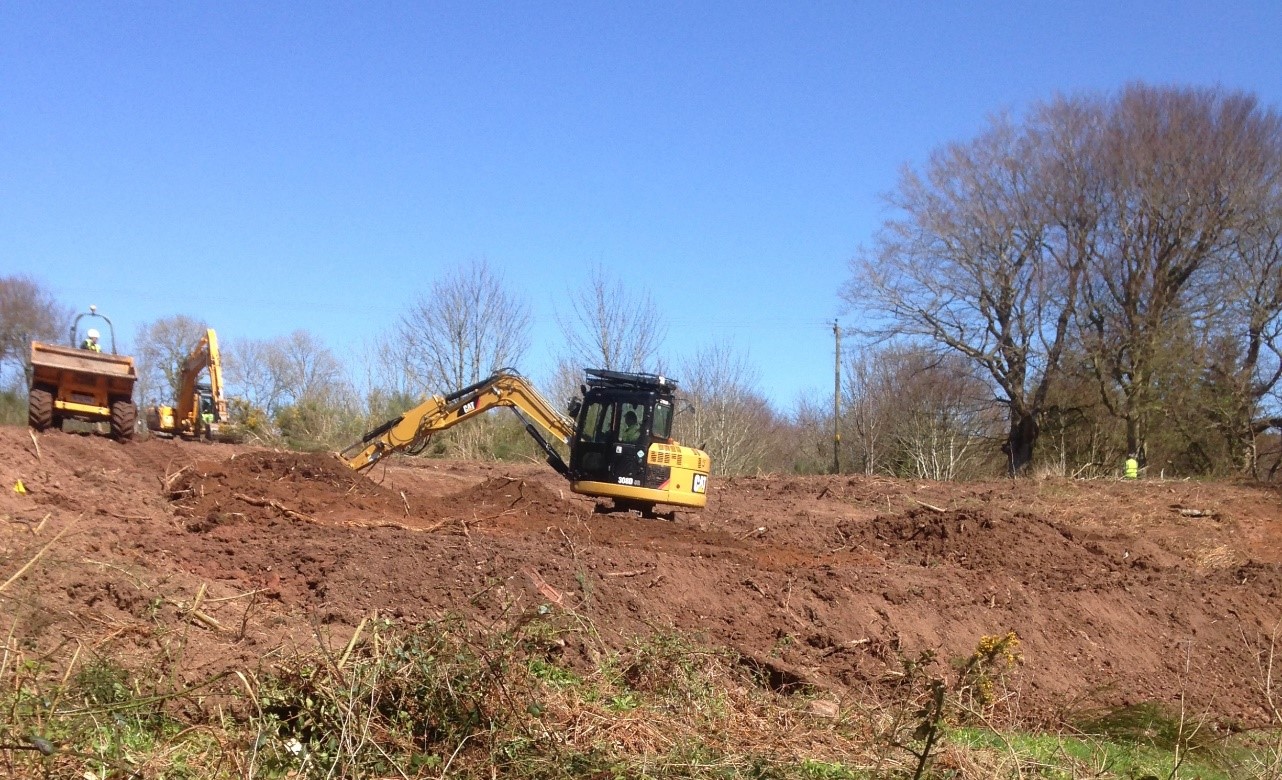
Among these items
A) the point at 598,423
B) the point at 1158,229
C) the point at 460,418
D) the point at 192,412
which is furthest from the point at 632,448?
the point at 1158,229

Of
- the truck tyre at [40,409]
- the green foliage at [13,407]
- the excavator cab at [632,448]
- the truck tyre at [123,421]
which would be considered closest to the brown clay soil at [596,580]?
the excavator cab at [632,448]

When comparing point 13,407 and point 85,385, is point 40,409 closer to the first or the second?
point 85,385

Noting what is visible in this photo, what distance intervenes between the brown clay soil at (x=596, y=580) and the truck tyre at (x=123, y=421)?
2.74 m

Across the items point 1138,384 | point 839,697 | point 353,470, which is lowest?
point 839,697

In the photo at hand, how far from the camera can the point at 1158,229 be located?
32531 millimetres

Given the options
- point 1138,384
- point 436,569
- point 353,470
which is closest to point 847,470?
point 1138,384

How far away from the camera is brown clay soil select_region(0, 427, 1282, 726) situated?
7484mm

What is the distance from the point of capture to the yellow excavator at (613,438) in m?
16.6

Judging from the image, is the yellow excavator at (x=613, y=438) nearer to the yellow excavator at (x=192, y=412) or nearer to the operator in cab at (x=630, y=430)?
the operator in cab at (x=630, y=430)

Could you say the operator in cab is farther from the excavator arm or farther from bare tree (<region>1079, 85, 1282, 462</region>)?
bare tree (<region>1079, 85, 1282, 462</region>)

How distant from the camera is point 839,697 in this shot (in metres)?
8.60

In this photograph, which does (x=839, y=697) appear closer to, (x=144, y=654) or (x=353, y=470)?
(x=144, y=654)

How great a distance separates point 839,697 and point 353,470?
1007 centimetres

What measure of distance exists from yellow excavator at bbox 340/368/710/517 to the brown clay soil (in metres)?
0.64
